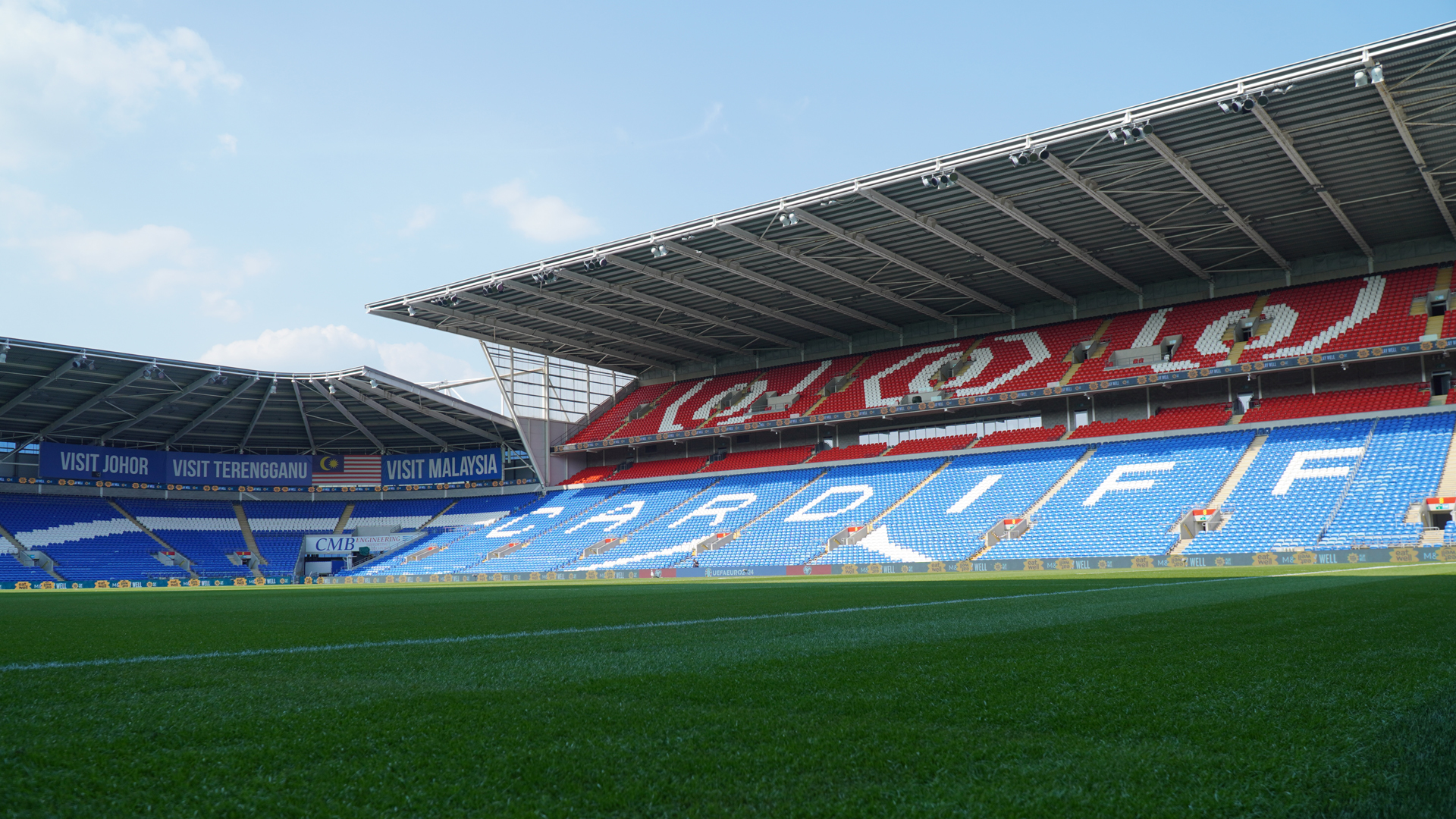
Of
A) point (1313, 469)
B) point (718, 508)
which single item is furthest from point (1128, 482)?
point (718, 508)

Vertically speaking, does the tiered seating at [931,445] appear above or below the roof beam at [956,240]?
below

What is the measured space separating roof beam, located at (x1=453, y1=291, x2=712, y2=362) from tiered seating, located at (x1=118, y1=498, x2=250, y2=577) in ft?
63.7

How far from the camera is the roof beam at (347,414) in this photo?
144 feet

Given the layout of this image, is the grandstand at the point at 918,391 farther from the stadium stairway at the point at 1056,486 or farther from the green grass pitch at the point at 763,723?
the green grass pitch at the point at 763,723

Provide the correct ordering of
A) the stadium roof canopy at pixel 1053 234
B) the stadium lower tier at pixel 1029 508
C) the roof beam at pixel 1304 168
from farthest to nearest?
the stadium lower tier at pixel 1029 508, the stadium roof canopy at pixel 1053 234, the roof beam at pixel 1304 168

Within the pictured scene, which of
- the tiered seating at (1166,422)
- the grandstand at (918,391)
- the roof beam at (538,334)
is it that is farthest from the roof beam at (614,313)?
the tiered seating at (1166,422)

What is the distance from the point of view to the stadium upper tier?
32344mm

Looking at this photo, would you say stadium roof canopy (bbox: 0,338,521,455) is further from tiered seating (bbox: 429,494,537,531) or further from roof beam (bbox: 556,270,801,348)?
roof beam (bbox: 556,270,801,348)

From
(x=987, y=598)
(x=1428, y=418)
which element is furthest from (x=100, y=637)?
(x=1428, y=418)

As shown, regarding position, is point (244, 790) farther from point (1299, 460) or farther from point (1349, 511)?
point (1299, 460)

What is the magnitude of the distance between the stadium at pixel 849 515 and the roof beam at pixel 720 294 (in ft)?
1.07

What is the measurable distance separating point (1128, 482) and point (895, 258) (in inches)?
420

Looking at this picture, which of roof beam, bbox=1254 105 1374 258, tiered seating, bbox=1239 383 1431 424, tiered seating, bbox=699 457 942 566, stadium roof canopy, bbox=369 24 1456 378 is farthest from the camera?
tiered seating, bbox=699 457 942 566

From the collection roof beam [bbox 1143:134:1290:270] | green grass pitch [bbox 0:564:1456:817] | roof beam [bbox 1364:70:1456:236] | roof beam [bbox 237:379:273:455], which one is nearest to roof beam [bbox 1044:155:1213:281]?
roof beam [bbox 1143:134:1290:270]
